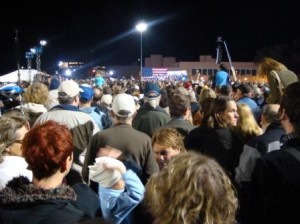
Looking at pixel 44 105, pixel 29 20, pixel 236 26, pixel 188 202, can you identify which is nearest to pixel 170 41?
pixel 236 26

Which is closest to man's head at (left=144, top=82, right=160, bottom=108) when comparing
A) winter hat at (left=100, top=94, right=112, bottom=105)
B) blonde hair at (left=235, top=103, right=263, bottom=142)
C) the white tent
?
winter hat at (left=100, top=94, right=112, bottom=105)

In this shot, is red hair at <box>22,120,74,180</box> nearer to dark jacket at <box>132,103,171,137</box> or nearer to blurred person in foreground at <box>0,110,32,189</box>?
blurred person in foreground at <box>0,110,32,189</box>

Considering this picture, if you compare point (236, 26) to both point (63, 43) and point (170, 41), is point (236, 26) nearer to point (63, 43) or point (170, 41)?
point (170, 41)

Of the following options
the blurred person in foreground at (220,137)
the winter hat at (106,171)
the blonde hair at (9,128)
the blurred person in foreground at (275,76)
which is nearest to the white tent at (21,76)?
the blurred person in foreground at (220,137)

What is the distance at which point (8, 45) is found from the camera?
47.0m

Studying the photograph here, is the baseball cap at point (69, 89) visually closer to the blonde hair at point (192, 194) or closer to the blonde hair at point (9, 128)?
the blonde hair at point (9, 128)

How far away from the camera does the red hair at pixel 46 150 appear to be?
2.91 metres

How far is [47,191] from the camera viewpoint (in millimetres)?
2742

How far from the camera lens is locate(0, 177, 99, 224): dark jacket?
101 inches

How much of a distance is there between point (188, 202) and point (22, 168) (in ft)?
6.95

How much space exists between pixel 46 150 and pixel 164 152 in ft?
5.75

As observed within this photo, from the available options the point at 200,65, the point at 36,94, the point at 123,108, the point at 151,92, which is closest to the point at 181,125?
the point at 123,108

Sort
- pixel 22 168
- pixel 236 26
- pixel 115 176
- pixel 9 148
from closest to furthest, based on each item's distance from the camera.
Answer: pixel 115 176 → pixel 22 168 → pixel 9 148 → pixel 236 26

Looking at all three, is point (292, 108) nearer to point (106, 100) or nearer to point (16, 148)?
point (16, 148)
